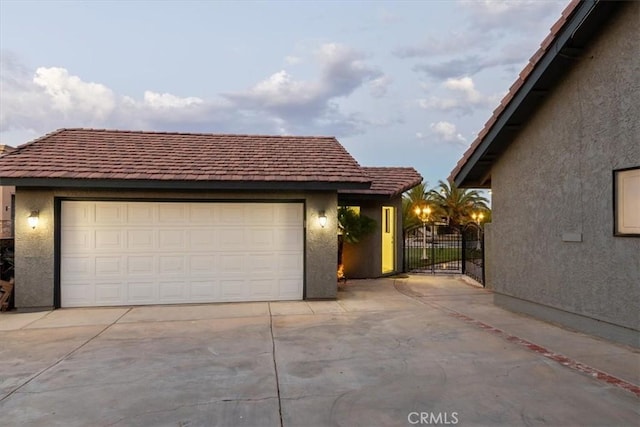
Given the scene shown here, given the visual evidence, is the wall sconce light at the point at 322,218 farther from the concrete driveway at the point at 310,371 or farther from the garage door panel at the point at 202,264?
the garage door panel at the point at 202,264

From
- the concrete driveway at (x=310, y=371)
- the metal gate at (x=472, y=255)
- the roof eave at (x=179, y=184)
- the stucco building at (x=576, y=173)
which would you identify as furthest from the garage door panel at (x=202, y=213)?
the metal gate at (x=472, y=255)

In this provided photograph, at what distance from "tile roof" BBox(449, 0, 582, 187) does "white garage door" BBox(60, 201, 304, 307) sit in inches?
167

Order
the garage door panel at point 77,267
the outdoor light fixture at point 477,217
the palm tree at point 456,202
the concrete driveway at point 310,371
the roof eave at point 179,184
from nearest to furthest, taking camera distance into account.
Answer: the concrete driveway at point 310,371, the roof eave at point 179,184, the garage door panel at point 77,267, the outdoor light fixture at point 477,217, the palm tree at point 456,202

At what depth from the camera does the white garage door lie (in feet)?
31.3

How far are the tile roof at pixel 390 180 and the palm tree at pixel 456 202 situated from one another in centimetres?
1428

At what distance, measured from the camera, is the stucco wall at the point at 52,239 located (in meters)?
9.11

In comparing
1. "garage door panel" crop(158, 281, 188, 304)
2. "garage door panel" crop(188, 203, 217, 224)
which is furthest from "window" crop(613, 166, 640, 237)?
"garage door panel" crop(158, 281, 188, 304)

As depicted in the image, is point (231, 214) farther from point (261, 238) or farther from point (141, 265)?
point (141, 265)


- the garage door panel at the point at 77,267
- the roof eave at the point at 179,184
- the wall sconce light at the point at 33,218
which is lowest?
the garage door panel at the point at 77,267

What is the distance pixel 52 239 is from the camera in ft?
30.2

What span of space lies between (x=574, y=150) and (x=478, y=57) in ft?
48.1

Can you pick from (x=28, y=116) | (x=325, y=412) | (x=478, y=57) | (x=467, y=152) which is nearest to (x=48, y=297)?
(x=325, y=412)

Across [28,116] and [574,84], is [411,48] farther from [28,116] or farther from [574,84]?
[28,116]

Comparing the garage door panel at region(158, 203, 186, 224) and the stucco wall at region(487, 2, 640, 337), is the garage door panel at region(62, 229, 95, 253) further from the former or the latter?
the stucco wall at region(487, 2, 640, 337)
